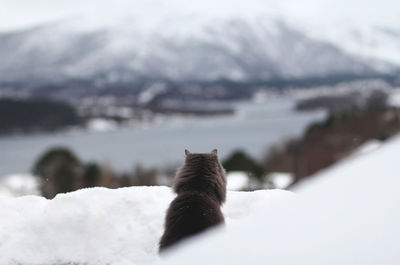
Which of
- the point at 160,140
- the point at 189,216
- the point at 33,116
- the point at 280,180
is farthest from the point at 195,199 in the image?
the point at 33,116

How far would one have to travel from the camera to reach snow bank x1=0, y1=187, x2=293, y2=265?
441 centimetres

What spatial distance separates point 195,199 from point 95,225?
1198mm

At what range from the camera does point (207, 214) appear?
377 cm

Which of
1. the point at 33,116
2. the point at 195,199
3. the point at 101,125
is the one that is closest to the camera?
the point at 195,199

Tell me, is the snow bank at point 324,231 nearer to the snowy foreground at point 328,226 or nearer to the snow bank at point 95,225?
the snowy foreground at point 328,226

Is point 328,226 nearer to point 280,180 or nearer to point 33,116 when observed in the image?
point 280,180

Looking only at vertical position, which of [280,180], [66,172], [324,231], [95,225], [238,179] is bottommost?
[324,231]

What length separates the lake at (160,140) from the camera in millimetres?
73562

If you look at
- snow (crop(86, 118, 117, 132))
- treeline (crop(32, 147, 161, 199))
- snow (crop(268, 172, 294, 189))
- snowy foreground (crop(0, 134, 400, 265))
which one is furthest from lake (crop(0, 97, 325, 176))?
snowy foreground (crop(0, 134, 400, 265))

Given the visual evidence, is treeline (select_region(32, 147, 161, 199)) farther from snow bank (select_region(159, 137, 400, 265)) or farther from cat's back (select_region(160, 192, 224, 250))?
snow bank (select_region(159, 137, 400, 265))

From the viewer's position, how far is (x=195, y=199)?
3906 mm

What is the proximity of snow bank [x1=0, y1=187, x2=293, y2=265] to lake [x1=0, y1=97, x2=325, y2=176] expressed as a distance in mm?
53200

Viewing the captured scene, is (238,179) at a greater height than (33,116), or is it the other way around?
(33,116)

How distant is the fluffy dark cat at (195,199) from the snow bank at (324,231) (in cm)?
226
